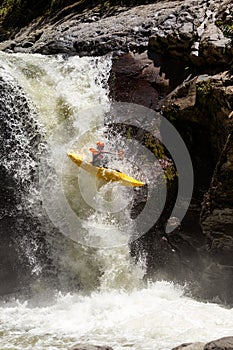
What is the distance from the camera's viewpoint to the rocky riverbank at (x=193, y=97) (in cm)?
725

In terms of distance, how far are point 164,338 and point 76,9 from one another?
8.40 meters

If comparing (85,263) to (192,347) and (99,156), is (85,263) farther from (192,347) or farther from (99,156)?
(192,347)

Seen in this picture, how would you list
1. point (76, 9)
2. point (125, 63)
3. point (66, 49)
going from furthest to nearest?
point (76, 9)
point (66, 49)
point (125, 63)

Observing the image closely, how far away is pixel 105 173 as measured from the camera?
7.86m

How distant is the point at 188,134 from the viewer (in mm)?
7879

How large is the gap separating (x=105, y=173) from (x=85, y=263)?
1.42m

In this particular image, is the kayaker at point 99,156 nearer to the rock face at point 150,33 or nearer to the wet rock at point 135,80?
the wet rock at point 135,80

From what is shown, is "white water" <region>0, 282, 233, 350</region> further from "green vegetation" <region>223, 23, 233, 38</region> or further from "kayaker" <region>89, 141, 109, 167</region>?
"green vegetation" <region>223, 23, 233, 38</region>

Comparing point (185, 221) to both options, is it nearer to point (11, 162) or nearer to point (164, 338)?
point (164, 338)

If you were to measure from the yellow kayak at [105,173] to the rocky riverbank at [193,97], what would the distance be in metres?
0.84

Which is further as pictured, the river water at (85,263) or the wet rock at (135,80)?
the wet rock at (135,80)

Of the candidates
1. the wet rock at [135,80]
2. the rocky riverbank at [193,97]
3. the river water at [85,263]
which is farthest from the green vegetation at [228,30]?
the river water at [85,263]

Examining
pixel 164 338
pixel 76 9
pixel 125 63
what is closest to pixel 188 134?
pixel 125 63

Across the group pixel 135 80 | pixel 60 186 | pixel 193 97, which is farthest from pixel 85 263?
pixel 135 80
